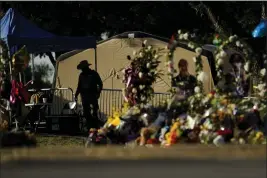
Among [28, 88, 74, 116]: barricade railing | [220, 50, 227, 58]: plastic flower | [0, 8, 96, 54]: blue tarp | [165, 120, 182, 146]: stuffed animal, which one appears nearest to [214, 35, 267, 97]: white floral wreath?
[220, 50, 227, 58]: plastic flower

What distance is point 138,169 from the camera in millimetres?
4445

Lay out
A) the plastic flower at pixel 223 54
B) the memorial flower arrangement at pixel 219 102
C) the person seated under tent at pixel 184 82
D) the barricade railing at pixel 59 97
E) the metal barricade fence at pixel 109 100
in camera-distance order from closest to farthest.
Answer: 1. the memorial flower arrangement at pixel 219 102
2. the plastic flower at pixel 223 54
3. the person seated under tent at pixel 184 82
4. the metal barricade fence at pixel 109 100
5. the barricade railing at pixel 59 97

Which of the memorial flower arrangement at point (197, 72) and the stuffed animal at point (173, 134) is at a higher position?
the memorial flower arrangement at point (197, 72)

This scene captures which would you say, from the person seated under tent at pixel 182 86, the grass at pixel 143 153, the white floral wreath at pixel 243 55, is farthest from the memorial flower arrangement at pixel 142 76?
the grass at pixel 143 153

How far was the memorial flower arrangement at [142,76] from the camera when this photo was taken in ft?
23.6

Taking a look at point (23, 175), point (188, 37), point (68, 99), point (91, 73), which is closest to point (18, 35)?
point (91, 73)

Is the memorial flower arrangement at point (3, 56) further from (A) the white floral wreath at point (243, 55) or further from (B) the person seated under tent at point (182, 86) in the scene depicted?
(A) the white floral wreath at point (243, 55)

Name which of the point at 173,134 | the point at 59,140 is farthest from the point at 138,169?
the point at 59,140

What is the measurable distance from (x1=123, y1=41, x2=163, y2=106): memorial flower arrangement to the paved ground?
2.72 meters

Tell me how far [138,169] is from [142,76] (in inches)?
112

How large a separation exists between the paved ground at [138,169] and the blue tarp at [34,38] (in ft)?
25.4

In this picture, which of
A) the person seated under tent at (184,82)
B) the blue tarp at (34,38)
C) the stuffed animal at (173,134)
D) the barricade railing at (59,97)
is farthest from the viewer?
the barricade railing at (59,97)

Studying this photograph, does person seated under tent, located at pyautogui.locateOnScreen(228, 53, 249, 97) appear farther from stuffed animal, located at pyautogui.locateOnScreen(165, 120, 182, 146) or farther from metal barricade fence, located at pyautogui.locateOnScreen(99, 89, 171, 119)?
metal barricade fence, located at pyautogui.locateOnScreen(99, 89, 171, 119)

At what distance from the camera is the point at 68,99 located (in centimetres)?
1511
